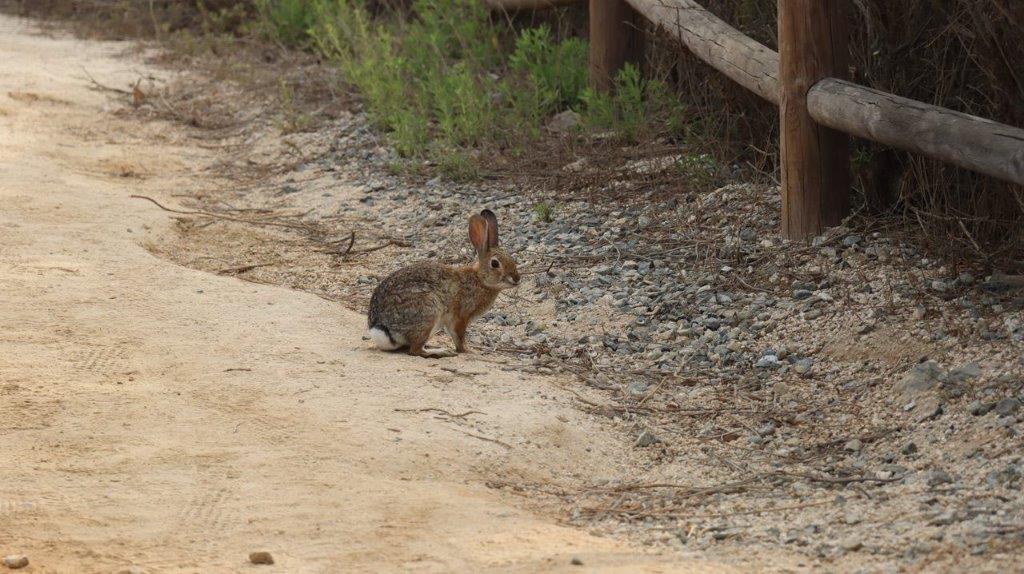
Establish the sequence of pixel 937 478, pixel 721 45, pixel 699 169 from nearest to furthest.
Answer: pixel 937 478 → pixel 721 45 → pixel 699 169

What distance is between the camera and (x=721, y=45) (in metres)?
7.65

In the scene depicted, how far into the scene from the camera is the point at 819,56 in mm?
6699

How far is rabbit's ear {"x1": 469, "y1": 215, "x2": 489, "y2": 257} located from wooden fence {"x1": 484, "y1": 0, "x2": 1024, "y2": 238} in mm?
1705

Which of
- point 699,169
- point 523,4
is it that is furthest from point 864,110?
point 523,4

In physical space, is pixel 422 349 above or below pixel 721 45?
below

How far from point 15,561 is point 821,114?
14.4 ft

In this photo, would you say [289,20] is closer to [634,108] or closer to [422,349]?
[634,108]

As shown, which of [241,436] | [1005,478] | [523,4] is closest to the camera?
[1005,478]

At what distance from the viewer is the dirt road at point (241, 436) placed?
13.9 feet

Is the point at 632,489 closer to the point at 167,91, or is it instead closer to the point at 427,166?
the point at 427,166

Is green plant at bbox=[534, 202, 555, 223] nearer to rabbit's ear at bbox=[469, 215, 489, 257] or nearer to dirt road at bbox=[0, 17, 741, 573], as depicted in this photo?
rabbit's ear at bbox=[469, 215, 489, 257]

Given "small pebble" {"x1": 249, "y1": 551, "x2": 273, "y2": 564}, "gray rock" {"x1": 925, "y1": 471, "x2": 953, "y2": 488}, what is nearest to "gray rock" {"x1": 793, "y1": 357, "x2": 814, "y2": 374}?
"gray rock" {"x1": 925, "y1": 471, "x2": 953, "y2": 488}

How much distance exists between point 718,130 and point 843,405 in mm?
3123

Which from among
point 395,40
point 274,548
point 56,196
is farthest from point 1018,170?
point 395,40
